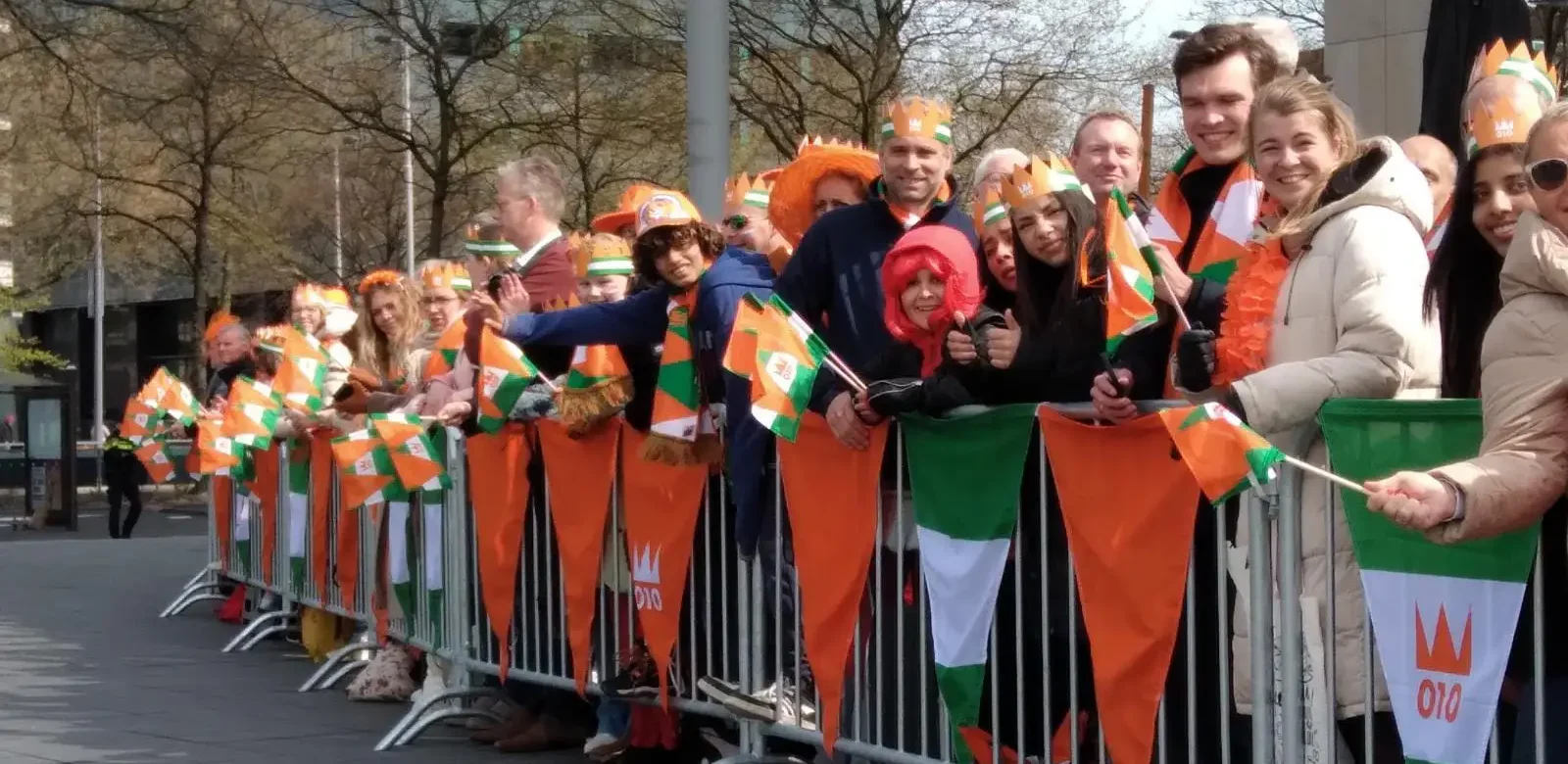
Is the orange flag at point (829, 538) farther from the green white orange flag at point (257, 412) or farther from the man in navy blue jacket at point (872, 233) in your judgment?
the green white orange flag at point (257, 412)

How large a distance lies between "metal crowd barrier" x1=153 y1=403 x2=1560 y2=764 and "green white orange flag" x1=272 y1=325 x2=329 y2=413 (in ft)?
6.97

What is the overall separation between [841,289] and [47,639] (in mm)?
8248

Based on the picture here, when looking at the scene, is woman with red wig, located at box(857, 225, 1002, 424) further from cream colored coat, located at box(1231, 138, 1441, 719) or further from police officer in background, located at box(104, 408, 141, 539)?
police officer in background, located at box(104, 408, 141, 539)

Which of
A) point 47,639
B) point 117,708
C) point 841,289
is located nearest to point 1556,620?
point 841,289

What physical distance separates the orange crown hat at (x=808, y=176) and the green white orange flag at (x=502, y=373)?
1492 mm

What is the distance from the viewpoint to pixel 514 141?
27.9m

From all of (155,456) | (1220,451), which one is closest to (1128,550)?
(1220,451)

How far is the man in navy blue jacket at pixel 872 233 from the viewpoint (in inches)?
256

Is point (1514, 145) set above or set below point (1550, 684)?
above

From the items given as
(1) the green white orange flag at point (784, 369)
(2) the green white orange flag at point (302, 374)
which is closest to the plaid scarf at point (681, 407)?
(1) the green white orange flag at point (784, 369)

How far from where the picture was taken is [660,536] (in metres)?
7.52

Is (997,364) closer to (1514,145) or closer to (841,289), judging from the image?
(841,289)

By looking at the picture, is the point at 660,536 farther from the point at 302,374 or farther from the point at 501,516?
the point at 302,374

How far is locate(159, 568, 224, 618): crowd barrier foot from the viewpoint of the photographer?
14.7m
